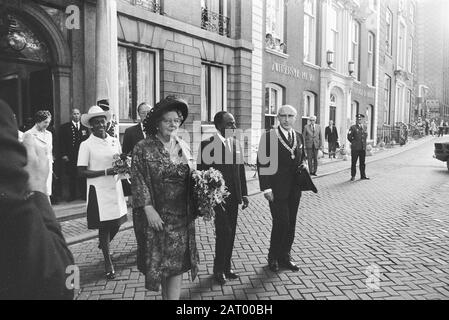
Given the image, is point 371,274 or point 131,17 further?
point 131,17

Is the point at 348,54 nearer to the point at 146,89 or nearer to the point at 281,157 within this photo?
the point at 146,89

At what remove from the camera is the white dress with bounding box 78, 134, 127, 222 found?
4328 millimetres

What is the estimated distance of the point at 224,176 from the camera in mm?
4297

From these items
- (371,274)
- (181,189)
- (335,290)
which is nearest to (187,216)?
(181,189)

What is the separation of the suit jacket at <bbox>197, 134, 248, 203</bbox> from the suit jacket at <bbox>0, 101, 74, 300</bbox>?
2618 millimetres

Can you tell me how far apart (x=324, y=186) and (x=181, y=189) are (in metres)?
8.54

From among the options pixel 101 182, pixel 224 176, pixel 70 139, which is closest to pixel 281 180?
pixel 224 176

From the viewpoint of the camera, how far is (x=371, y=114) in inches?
1134

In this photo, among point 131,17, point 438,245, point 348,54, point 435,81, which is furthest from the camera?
point 435,81

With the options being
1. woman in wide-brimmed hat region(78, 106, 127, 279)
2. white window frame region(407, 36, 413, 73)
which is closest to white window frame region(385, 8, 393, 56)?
white window frame region(407, 36, 413, 73)

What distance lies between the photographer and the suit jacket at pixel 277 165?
14.9 feet

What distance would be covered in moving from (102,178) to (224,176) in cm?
133

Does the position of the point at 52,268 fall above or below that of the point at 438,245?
above

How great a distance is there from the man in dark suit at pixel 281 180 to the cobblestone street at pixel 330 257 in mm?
266
